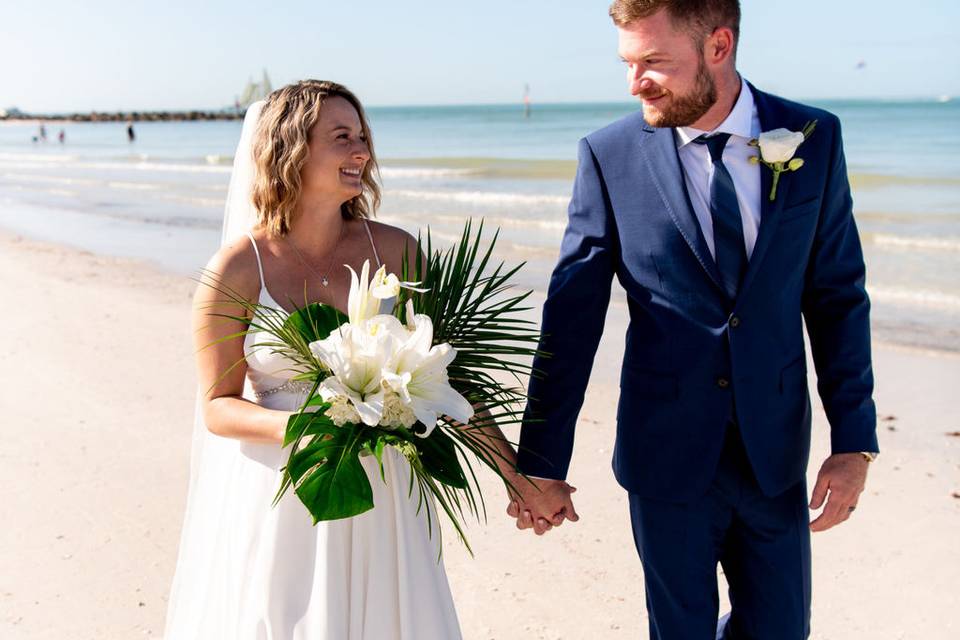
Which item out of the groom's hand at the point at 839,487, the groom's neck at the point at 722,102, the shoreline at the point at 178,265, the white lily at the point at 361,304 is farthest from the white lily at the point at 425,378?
the shoreline at the point at 178,265

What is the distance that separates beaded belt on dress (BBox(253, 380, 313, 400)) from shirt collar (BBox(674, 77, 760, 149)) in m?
1.29

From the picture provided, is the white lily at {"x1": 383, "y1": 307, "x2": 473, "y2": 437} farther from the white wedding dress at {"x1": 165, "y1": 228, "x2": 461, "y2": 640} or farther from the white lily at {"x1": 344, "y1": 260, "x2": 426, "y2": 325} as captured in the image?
the white wedding dress at {"x1": 165, "y1": 228, "x2": 461, "y2": 640}

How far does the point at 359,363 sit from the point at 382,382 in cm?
7

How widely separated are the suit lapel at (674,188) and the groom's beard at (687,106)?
112 millimetres

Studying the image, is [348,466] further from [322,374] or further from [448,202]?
[448,202]

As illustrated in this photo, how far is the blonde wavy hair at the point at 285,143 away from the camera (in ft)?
9.67

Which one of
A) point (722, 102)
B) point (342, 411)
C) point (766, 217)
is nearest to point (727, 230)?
point (766, 217)

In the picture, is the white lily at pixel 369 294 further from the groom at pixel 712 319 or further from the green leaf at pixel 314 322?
the groom at pixel 712 319

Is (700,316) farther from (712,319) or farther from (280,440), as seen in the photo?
(280,440)

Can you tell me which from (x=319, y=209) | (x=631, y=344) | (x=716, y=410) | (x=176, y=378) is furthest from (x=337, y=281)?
(x=176, y=378)

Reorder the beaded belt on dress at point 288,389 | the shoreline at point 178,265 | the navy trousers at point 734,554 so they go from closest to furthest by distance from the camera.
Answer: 1. the navy trousers at point 734,554
2. the beaded belt on dress at point 288,389
3. the shoreline at point 178,265

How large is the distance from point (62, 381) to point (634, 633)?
4.92 m

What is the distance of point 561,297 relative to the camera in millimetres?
2752

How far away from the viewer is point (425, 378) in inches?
93.7
